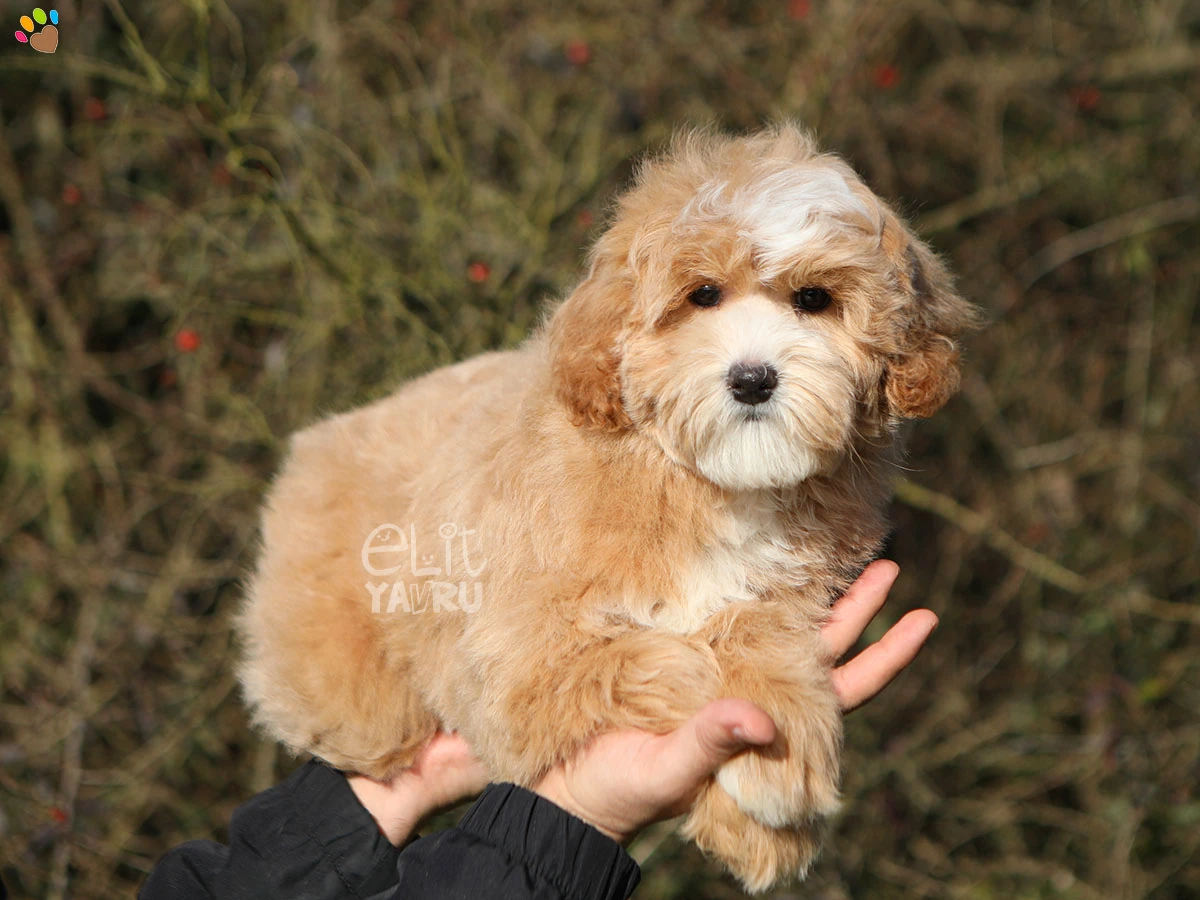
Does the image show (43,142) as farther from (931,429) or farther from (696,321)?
(931,429)

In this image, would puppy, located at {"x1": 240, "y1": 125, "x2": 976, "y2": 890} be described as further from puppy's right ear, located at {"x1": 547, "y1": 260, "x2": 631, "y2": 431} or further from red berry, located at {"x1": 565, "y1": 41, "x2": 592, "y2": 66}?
red berry, located at {"x1": 565, "y1": 41, "x2": 592, "y2": 66}

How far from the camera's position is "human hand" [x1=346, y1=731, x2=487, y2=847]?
8.61ft

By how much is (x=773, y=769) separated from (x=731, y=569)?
16.2 inches

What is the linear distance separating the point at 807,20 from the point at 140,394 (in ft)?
12.4

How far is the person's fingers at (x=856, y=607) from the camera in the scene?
2.16m

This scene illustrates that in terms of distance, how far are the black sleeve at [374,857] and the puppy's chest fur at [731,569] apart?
0.45m

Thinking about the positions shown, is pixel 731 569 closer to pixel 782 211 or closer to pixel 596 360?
pixel 596 360

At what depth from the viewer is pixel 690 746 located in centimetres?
178

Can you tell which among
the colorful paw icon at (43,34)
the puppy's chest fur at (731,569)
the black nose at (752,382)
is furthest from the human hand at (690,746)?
the colorful paw icon at (43,34)

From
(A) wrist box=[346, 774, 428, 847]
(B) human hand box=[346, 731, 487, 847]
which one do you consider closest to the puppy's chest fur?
(B) human hand box=[346, 731, 487, 847]

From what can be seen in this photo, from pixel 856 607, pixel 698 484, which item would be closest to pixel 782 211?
pixel 698 484

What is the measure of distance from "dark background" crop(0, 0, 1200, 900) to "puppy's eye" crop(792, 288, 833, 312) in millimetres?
1902

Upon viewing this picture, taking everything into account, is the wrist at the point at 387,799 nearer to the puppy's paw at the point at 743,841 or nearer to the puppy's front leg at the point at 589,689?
the puppy's front leg at the point at 589,689

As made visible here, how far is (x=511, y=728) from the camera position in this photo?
6.42 feet
